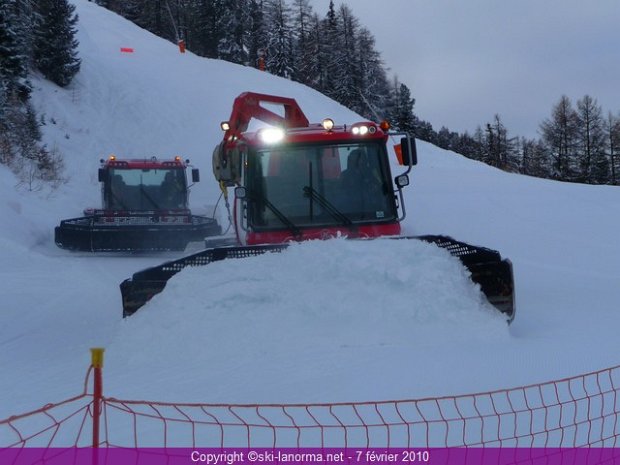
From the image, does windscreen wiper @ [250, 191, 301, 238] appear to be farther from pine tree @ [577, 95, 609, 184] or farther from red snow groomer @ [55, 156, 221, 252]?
pine tree @ [577, 95, 609, 184]

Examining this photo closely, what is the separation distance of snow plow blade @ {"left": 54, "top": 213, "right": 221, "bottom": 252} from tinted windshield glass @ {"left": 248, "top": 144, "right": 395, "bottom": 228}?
6.07m

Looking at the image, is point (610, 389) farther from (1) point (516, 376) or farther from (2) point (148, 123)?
(2) point (148, 123)

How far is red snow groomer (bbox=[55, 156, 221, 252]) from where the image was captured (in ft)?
40.6

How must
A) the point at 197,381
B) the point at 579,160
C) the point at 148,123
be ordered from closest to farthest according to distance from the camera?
the point at 197,381
the point at 148,123
the point at 579,160

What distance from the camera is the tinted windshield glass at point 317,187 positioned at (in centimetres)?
693

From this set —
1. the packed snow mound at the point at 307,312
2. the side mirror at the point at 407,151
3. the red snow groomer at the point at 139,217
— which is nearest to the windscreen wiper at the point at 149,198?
the red snow groomer at the point at 139,217

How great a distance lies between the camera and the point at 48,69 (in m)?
26.0

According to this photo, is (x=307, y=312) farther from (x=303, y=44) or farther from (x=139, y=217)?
(x=303, y=44)

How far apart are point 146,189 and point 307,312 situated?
1097 cm

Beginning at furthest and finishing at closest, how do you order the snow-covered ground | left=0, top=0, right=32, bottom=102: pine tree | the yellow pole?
left=0, top=0, right=32, bottom=102: pine tree
the snow-covered ground
the yellow pole

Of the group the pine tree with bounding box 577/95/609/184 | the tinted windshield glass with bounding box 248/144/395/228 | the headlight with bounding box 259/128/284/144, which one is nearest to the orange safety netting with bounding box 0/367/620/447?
the tinted windshield glass with bounding box 248/144/395/228

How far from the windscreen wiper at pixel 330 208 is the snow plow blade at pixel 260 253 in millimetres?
1065

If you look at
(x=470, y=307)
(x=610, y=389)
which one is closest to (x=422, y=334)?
(x=470, y=307)

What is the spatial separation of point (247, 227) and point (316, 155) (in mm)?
1073
